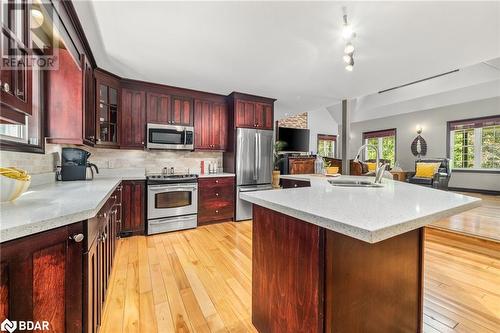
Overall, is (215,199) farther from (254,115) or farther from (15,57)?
(15,57)

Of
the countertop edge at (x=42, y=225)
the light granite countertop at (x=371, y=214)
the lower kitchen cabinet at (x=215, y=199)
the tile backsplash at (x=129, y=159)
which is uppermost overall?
the tile backsplash at (x=129, y=159)

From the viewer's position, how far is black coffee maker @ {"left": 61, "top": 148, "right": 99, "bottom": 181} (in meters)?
2.29

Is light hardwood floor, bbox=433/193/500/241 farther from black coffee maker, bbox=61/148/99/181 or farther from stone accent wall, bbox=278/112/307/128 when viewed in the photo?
stone accent wall, bbox=278/112/307/128

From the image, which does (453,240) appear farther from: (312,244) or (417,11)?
(312,244)

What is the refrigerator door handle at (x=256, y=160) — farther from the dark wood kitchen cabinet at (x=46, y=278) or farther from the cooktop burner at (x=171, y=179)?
the dark wood kitchen cabinet at (x=46, y=278)

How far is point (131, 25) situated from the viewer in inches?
78.2

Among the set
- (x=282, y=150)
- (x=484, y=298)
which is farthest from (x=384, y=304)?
A: (x=282, y=150)

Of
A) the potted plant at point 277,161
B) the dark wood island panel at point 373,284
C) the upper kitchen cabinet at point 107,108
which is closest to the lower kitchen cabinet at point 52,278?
the dark wood island panel at point 373,284

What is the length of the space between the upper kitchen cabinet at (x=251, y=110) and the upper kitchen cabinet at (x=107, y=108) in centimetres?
185

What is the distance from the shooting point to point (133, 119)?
3441 millimetres

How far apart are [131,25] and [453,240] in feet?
15.0

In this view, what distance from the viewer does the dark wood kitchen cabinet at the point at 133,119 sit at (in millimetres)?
3379

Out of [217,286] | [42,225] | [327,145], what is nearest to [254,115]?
[217,286]

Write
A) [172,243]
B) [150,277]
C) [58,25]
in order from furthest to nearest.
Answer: [172,243], [150,277], [58,25]
